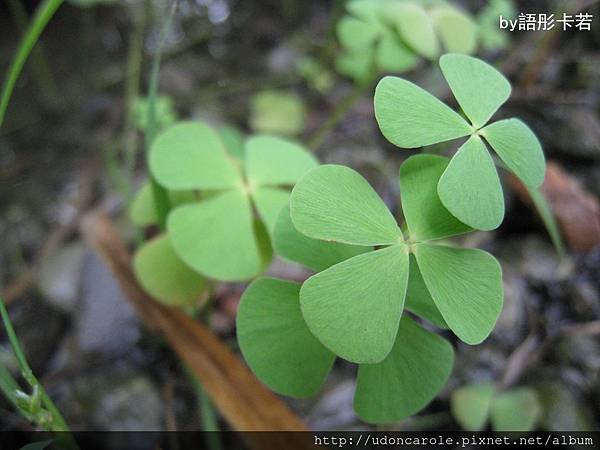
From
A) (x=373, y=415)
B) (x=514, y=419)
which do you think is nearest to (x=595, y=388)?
(x=514, y=419)

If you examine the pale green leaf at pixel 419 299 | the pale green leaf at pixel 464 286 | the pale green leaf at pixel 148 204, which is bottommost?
the pale green leaf at pixel 419 299

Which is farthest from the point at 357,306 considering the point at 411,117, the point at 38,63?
the point at 38,63

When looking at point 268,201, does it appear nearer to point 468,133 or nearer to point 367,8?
point 468,133

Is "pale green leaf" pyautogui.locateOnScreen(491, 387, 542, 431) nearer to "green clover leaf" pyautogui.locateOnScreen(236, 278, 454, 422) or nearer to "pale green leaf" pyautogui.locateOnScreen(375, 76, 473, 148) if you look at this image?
"green clover leaf" pyautogui.locateOnScreen(236, 278, 454, 422)

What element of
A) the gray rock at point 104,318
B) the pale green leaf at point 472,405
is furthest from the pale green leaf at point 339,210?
the gray rock at point 104,318

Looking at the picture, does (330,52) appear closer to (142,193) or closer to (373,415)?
(142,193)

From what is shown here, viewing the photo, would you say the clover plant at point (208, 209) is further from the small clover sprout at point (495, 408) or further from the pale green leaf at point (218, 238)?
the small clover sprout at point (495, 408)
